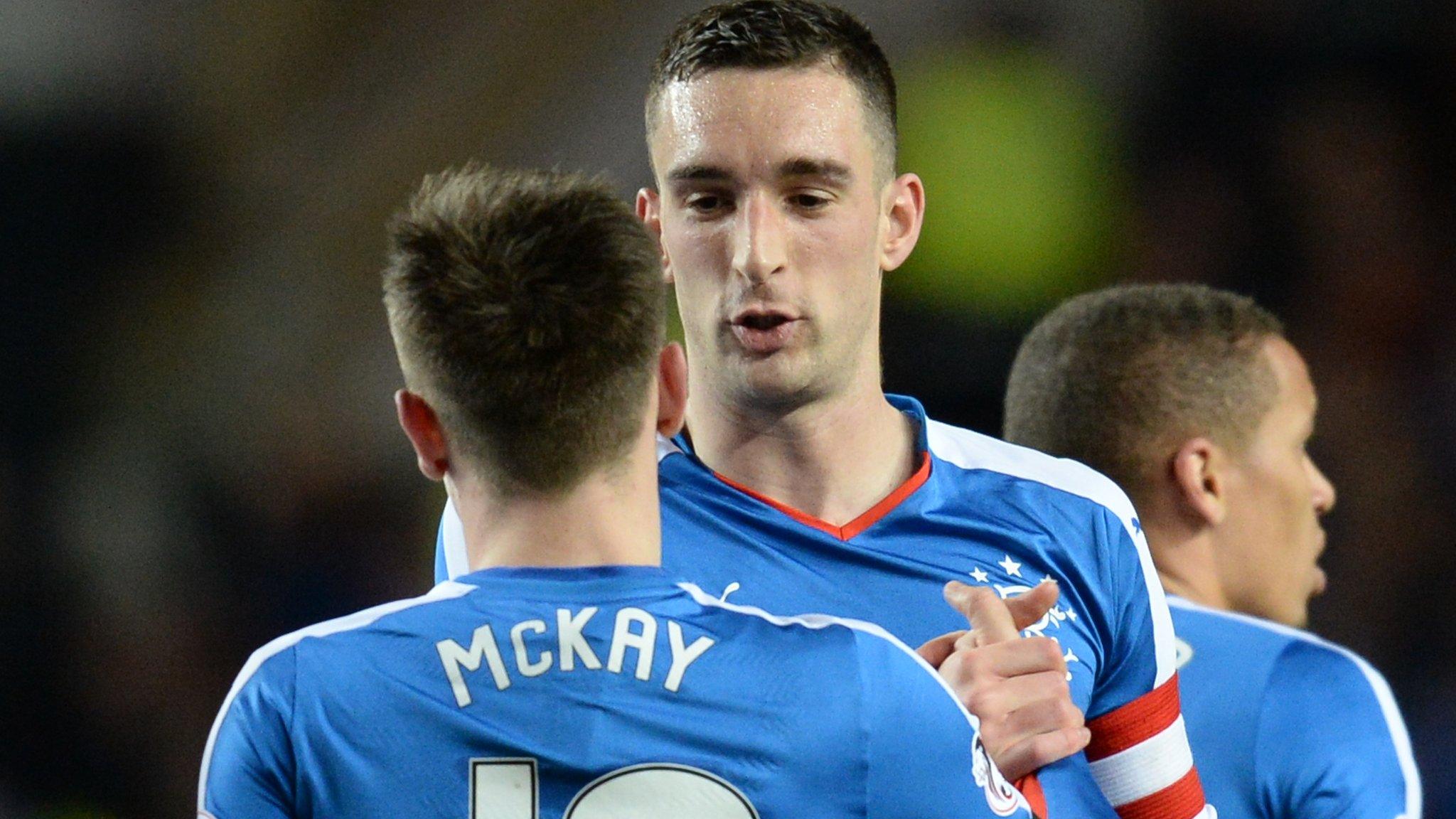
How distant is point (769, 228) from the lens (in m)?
2.30

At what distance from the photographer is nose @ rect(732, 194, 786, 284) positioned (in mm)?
2277

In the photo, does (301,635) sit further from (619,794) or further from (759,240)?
(759,240)

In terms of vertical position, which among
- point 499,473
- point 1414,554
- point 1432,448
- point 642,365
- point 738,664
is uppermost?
point 642,365

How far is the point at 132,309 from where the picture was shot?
19.9 ft

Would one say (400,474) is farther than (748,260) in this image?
Yes

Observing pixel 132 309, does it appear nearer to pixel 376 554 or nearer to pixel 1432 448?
pixel 376 554

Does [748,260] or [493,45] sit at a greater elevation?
[493,45]

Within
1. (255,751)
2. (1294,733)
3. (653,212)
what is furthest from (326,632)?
(1294,733)

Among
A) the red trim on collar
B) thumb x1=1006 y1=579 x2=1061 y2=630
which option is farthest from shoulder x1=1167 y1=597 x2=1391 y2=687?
thumb x1=1006 y1=579 x2=1061 y2=630

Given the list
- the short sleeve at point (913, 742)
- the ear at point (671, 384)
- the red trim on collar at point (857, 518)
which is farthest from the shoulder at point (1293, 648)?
the ear at point (671, 384)

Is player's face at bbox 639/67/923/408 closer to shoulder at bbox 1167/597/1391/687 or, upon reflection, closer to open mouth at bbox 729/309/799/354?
open mouth at bbox 729/309/799/354

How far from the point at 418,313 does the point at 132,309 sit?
4809 mm

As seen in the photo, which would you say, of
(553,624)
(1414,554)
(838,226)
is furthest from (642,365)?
(1414,554)

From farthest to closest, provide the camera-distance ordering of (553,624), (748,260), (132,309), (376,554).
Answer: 1. (132,309)
2. (376,554)
3. (748,260)
4. (553,624)
